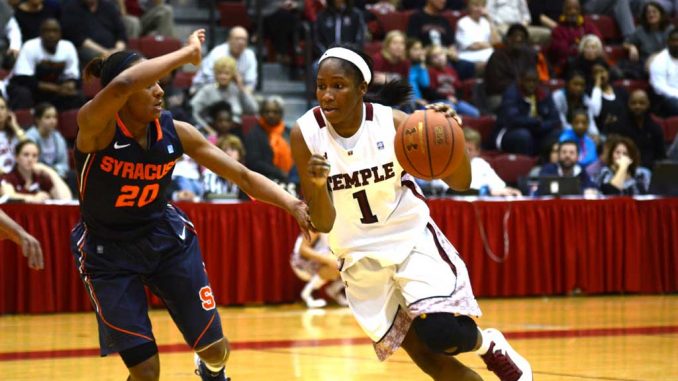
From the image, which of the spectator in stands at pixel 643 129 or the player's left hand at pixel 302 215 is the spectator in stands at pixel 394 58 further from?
the player's left hand at pixel 302 215

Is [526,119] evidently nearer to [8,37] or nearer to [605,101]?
[605,101]

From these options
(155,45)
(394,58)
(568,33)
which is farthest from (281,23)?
(568,33)

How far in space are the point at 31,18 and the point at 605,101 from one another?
23.0 ft

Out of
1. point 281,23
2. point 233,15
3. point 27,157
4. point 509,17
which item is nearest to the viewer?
point 27,157

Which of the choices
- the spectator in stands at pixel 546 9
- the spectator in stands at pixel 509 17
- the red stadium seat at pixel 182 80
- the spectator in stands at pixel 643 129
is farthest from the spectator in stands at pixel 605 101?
the red stadium seat at pixel 182 80

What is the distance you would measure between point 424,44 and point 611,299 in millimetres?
5022

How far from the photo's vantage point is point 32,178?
1111cm

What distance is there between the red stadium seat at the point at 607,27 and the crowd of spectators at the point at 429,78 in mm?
21

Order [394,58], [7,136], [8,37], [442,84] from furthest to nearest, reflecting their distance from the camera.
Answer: [442,84]
[394,58]
[8,37]
[7,136]

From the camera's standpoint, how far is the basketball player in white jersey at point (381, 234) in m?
5.35

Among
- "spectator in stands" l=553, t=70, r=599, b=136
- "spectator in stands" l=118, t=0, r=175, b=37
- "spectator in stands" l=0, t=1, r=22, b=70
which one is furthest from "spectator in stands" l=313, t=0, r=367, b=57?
"spectator in stands" l=0, t=1, r=22, b=70

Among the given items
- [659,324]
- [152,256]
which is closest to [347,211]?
[152,256]

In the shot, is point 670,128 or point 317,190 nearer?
point 317,190

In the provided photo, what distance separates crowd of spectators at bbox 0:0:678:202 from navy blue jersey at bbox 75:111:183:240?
5603 millimetres
